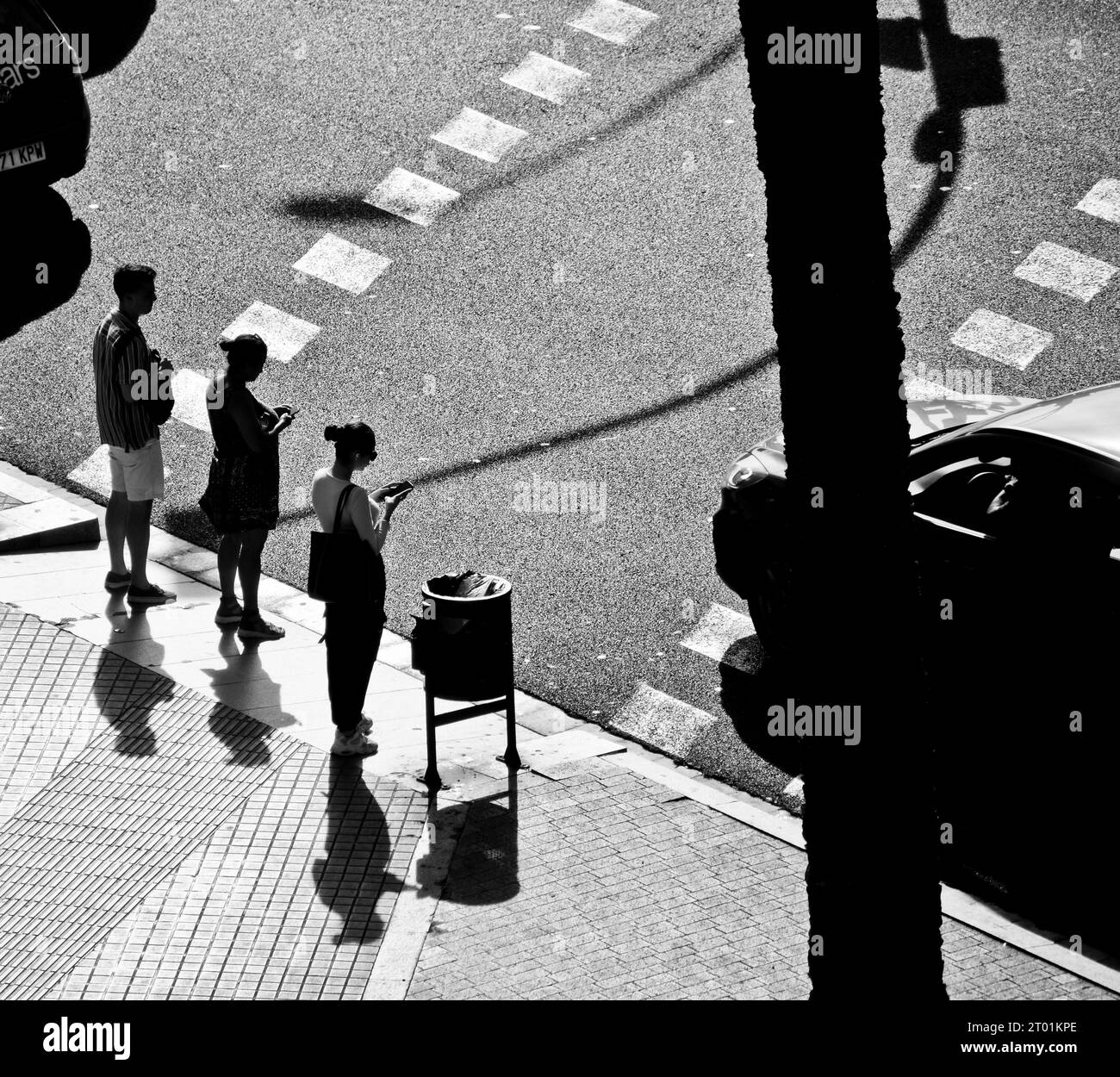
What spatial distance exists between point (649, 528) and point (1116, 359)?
419 centimetres

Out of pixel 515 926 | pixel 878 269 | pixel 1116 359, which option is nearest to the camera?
pixel 878 269

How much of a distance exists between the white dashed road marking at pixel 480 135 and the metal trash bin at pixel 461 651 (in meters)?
8.38

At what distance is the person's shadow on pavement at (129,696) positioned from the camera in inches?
378

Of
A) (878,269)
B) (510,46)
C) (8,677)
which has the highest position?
(878,269)

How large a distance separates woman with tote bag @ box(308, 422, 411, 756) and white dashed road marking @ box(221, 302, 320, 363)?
16.7ft

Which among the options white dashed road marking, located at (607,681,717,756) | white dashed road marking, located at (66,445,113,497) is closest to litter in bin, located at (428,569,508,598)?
white dashed road marking, located at (607,681,717,756)

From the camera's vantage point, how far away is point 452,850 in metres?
8.56

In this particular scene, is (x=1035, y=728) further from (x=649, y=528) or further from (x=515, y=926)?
(x=649, y=528)

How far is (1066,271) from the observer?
14.4 metres

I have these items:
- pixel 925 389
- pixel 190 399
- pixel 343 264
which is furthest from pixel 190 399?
pixel 925 389

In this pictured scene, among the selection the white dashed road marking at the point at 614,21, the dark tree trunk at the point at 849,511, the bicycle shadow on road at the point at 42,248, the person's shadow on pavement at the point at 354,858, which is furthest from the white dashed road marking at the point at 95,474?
the dark tree trunk at the point at 849,511

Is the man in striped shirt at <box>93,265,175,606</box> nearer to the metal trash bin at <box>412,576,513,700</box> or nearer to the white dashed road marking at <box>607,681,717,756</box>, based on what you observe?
the metal trash bin at <box>412,576,513,700</box>

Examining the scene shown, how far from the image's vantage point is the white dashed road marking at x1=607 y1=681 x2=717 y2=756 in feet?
31.7

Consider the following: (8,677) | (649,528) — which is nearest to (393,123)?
(649,528)
